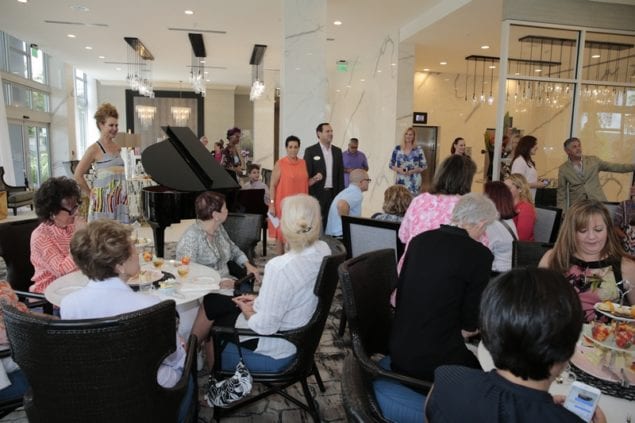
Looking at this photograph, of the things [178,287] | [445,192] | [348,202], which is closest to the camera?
[178,287]

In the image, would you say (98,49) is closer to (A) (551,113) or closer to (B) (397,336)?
(A) (551,113)

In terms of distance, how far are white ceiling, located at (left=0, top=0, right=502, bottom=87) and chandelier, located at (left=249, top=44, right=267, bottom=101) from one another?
0.18 metres

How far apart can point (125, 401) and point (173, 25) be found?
346 inches

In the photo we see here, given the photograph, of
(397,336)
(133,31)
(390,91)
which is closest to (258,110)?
(133,31)

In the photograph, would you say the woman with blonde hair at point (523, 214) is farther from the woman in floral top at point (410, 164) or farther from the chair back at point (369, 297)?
the woman in floral top at point (410, 164)

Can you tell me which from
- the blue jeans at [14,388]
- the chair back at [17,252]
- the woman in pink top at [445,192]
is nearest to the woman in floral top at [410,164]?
the woman in pink top at [445,192]

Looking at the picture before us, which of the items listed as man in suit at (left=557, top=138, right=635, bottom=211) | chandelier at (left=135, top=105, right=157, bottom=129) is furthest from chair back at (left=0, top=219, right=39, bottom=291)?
chandelier at (left=135, top=105, right=157, bottom=129)

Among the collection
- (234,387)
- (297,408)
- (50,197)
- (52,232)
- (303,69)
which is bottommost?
(297,408)

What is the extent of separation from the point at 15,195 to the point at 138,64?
5.71 m

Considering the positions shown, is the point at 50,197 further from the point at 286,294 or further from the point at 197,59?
the point at 197,59

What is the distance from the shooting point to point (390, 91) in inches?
350

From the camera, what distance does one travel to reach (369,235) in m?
3.47

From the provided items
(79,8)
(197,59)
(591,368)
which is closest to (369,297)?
(591,368)

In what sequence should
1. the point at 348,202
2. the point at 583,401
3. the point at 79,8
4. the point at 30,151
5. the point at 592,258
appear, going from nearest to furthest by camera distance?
Answer: the point at 583,401
the point at 592,258
the point at 348,202
the point at 79,8
the point at 30,151
